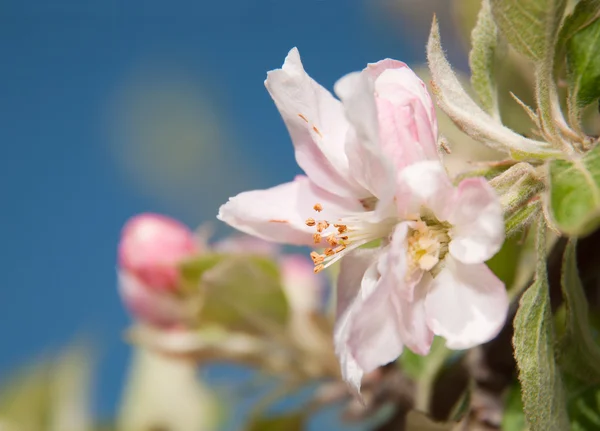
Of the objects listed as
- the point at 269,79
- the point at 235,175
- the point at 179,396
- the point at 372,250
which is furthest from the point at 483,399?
the point at 235,175

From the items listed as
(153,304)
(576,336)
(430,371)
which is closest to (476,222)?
(576,336)

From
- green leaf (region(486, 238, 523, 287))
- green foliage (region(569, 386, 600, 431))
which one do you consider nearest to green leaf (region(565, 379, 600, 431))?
green foliage (region(569, 386, 600, 431))

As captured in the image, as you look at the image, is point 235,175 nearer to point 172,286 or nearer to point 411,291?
point 172,286

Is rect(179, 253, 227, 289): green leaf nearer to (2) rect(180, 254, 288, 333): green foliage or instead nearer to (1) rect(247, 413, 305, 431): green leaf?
(2) rect(180, 254, 288, 333): green foliage

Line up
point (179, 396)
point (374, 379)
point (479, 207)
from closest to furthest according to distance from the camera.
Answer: point (479, 207) → point (374, 379) → point (179, 396)

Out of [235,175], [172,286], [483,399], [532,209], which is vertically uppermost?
[235,175]

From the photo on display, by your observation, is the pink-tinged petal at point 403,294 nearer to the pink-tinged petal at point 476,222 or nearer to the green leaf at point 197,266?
the pink-tinged petal at point 476,222

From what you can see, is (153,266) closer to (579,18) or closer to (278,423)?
(278,423)

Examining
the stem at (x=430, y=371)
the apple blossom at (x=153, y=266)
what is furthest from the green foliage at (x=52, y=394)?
the stem at (x=430, y=371)
